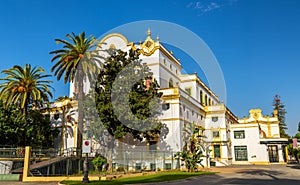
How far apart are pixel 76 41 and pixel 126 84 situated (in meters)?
7.97

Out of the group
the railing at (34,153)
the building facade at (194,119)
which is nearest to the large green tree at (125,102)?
the building facade at (194,119)

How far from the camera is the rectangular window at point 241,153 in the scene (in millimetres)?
43531

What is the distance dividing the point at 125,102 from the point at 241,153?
26.3 metres

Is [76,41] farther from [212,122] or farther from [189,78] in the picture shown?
[212,122]

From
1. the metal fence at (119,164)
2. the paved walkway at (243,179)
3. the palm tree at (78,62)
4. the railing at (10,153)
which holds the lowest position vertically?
the paved walkway at (243,179)

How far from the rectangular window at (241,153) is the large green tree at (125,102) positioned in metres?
22.4

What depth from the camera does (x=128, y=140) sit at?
29.9 m

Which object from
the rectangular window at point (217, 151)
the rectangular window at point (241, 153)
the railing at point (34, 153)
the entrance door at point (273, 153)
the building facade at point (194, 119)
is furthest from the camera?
the entrance door at point (273, 153)

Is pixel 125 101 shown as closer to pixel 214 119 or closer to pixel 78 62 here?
pixel 78 62

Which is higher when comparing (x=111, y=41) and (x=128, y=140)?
(x=111, y=41)

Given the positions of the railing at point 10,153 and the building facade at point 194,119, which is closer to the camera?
the railing at point 10,153

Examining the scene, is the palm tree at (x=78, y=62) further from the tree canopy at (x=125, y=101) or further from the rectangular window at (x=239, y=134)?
the rectangular window at (x=239, y=134)

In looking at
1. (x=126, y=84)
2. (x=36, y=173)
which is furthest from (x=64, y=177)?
(x=126, y=84)

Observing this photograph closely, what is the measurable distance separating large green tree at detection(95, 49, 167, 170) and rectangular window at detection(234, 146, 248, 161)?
73.4 ft
